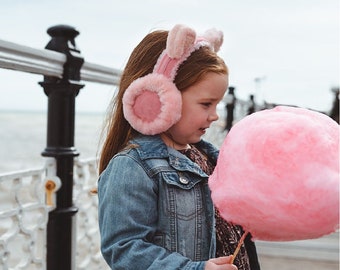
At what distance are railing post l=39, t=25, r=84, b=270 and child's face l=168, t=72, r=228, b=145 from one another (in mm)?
1133

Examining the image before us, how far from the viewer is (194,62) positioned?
6.19ft

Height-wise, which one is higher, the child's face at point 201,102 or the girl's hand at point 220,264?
the child's face at point 201,102

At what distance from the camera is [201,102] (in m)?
1.86

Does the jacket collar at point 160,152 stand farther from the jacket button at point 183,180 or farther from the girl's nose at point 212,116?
the girl's nose at point 212,116

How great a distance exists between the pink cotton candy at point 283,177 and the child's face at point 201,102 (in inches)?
8.2

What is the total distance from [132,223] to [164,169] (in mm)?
190

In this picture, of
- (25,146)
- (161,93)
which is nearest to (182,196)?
(161,93)

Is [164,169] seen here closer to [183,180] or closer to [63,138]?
[183,180]

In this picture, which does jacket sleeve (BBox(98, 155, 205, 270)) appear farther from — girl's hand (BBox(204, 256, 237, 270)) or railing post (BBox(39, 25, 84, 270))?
railing post (BBox(39, 25, 84, 270))

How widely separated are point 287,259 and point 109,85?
2768 millimetres

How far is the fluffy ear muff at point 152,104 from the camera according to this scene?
5.99 feet

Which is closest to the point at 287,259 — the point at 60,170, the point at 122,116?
the point at 60,170

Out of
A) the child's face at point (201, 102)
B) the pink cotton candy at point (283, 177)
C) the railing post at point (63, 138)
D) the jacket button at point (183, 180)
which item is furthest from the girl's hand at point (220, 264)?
the railing post at point (63, 138)

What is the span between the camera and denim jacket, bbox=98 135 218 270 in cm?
176
